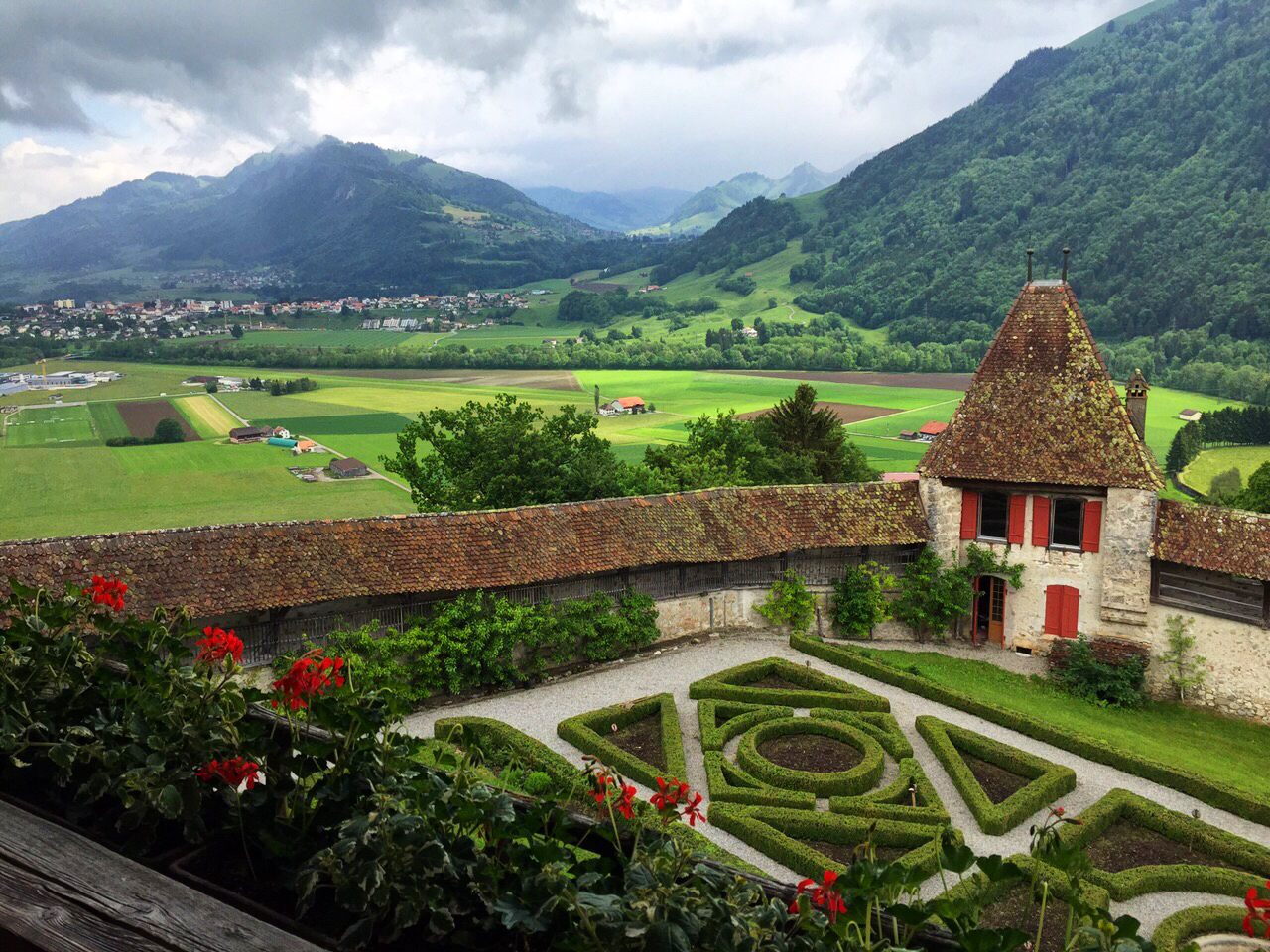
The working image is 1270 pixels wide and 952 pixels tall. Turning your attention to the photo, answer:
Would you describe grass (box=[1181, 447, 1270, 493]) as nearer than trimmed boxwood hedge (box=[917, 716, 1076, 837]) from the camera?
No

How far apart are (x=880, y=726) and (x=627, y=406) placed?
7476 centimetres

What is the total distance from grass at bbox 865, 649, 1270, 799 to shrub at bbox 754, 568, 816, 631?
2148 millimetres

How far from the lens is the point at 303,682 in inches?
167

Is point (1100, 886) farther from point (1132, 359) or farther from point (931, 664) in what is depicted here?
point (1132, 359)

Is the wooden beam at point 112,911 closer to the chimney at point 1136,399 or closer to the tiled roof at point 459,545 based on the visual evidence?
the tiled roof at point 459,545

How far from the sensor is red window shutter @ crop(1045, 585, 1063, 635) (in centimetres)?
2809

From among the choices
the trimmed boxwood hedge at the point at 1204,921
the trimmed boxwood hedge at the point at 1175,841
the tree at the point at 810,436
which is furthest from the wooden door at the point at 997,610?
the tree at the point at 810,436

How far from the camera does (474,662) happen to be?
23.1 metres

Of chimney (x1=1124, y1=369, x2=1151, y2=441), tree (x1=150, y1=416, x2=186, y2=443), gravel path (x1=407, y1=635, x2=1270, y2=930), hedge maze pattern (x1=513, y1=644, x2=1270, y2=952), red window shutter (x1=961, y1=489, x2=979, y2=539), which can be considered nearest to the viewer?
hedge maze pattern (x1=513, y1=644, x2=1270, y2=952)

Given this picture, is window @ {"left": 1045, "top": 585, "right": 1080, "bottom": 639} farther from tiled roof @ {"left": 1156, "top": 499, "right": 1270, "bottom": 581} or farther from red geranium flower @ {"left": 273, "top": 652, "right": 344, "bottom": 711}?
red geranium flower @ {"left": 273, "top": 652, "right": 344, "bottom": 711}

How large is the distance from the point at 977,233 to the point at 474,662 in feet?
512

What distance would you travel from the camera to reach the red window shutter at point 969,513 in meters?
29.1

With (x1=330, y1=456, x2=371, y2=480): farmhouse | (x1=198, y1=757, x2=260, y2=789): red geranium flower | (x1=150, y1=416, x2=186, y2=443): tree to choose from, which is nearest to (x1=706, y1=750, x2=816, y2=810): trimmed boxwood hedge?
(x1=198, y1=757, x2=260, y2=789): red geranium flower

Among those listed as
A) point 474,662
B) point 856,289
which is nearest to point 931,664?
point 474,662
